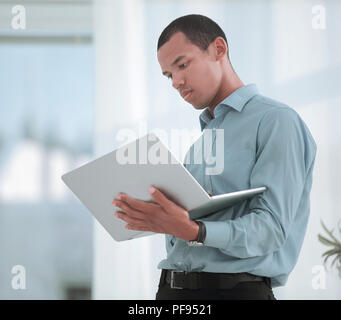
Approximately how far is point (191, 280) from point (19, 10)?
2129mm

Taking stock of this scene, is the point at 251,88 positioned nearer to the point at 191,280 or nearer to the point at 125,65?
the point at 191,280

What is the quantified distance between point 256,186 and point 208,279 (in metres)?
0.21

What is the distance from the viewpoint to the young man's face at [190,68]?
1.06 meters

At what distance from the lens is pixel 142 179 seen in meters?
0.83

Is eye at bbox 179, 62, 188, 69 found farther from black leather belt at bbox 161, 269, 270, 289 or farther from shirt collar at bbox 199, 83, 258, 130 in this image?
black leather belt at bbox 161, 269, 270, 289

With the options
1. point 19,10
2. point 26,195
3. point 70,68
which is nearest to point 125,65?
point 70,68

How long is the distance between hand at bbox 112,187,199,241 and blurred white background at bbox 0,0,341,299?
5.00 feet

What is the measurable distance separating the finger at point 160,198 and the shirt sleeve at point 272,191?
85 millimetres

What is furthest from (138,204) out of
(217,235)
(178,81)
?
(178,81)
